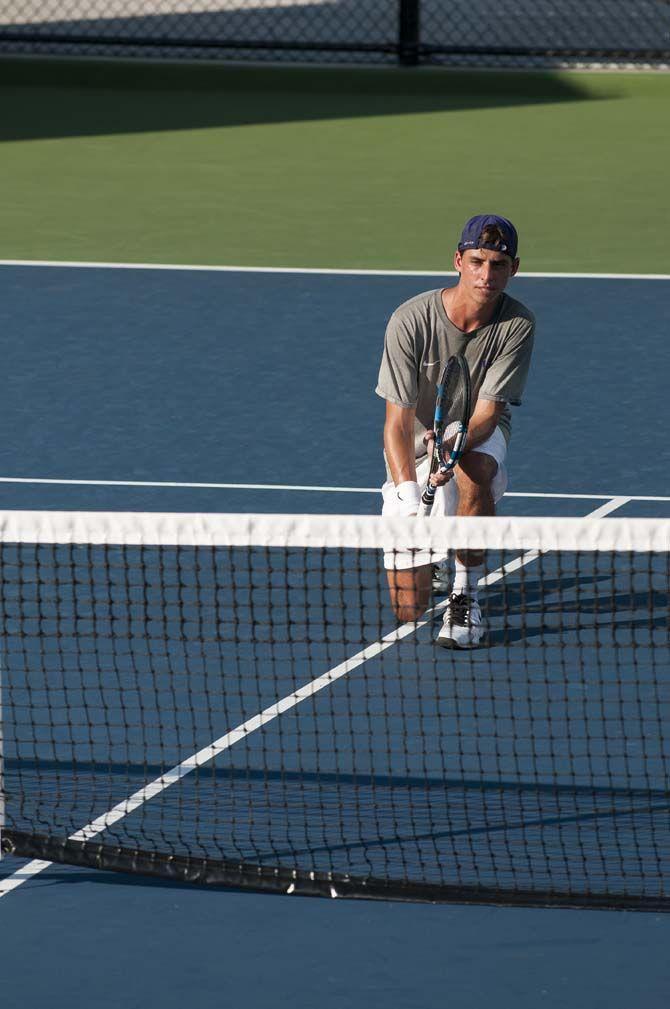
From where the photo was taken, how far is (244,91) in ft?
61.9

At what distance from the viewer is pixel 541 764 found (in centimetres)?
691

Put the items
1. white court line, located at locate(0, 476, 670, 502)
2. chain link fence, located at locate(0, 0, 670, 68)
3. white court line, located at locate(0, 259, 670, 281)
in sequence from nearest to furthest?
white court line, located at locate(0, 476, 670, 502) → white court line, located at locate(0, 259, 670, 281) → chain link fence, located at locate(0, 0, 670, 68)

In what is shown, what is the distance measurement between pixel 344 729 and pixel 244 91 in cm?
1274

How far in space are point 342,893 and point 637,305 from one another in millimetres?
7305

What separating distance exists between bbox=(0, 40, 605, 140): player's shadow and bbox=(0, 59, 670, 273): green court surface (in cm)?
2

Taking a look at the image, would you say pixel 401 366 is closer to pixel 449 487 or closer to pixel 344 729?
pixel 449 487

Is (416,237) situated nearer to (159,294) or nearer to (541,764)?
(159,294)

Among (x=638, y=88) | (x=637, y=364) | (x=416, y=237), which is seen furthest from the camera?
(x=638, y=88)

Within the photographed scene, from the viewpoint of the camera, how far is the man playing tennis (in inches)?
309

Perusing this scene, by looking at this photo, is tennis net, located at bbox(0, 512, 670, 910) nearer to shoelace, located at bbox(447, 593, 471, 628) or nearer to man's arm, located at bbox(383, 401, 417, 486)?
shoelace, located at bbox(447, 593, 471, 628)

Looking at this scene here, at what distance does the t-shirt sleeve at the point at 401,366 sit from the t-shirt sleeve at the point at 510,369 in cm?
31

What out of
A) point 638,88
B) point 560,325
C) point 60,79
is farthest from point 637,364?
point 60,79

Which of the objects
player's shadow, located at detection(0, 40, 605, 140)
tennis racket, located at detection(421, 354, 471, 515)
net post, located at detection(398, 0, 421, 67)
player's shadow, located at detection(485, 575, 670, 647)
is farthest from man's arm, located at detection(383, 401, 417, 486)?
net post, located at detection(398, 0, 421, 67)

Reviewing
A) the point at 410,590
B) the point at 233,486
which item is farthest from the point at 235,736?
the point at 233,486
